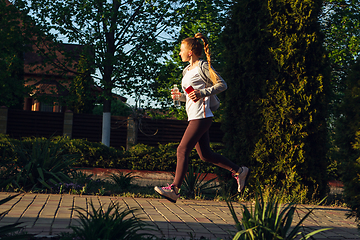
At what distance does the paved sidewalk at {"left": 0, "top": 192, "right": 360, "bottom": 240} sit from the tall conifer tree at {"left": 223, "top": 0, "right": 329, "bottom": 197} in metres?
0.96

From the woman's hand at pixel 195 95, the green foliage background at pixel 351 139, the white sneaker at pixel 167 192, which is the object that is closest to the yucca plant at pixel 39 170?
the white sneaker at pixel 167 192

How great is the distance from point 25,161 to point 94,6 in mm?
8259

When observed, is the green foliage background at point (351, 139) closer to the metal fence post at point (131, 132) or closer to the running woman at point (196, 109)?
the running woman at point (196, 109)

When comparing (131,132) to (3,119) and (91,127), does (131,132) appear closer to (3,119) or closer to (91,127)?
(91,127)

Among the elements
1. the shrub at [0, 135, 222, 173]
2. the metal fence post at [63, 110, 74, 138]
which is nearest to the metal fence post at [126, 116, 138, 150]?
the metal fence post at [63, 110, 74, 138]

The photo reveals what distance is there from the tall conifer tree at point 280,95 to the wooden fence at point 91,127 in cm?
946

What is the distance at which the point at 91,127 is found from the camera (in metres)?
16.7

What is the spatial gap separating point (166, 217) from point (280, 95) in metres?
3.21

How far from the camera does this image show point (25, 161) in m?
6.29

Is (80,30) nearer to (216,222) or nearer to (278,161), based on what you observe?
(278,161)

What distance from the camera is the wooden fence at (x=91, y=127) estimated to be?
15961 millimetres

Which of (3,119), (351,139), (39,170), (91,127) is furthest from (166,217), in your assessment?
(3,119)

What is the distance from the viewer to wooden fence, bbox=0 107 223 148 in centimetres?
1596

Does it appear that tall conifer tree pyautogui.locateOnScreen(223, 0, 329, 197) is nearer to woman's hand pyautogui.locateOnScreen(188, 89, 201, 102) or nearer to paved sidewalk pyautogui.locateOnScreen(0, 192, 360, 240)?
paved sidewalk pyautogui.locateOnScreen(0, 192, 360, 240)
